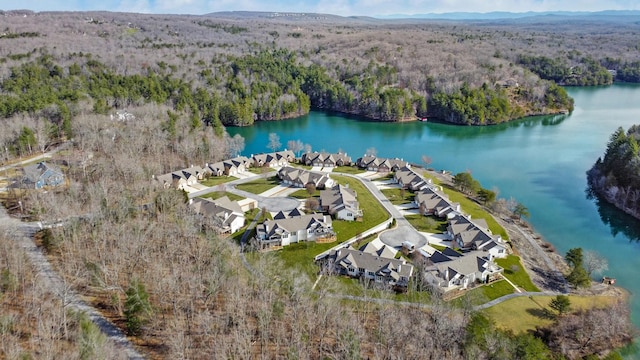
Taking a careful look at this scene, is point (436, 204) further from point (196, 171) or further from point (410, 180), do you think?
point (196, 171)

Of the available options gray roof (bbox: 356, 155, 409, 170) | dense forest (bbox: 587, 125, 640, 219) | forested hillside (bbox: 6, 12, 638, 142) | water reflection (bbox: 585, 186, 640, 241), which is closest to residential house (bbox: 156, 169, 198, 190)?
forested hillside (bbox: 6, 12, 638, 142)

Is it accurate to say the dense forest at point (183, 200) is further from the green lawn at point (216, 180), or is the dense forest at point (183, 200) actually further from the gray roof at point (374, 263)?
the green lawn at point (216, 180)

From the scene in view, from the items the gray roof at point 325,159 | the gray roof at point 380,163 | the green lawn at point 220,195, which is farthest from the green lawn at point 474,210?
the green lawn at point 220,195

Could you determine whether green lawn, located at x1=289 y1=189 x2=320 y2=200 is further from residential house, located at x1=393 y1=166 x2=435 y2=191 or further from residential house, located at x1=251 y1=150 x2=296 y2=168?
residential house, located at x1=251 y1=150 x2=296 y2=168

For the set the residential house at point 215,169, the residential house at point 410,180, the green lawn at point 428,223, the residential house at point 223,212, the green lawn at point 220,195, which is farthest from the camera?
the residential house at point 215,169

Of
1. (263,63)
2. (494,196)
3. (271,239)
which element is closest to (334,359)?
(271,239)

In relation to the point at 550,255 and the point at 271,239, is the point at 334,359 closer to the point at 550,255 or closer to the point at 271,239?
the point at 271,239

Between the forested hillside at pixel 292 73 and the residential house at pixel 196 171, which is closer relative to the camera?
the residential house at pixel 196 171
